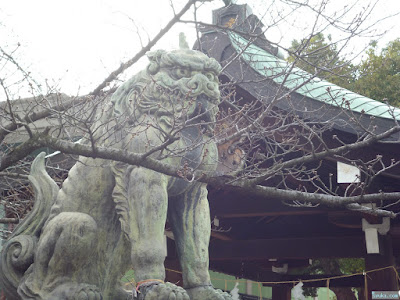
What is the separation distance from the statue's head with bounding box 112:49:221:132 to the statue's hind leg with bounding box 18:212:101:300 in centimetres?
68

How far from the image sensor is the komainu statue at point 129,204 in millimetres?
2795

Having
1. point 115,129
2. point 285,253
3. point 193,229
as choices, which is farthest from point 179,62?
point 285,253

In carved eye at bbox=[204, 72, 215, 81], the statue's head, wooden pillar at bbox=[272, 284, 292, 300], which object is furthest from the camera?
wooden pillar at bbox=[272, 284, 292, 300]

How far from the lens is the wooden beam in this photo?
7454 millimetres

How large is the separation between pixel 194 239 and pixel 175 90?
0.85 meters

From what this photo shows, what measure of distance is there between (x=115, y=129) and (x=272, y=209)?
419cm

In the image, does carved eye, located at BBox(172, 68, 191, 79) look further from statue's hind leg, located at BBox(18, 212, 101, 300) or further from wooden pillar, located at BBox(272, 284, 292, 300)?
wooden pillar, located at BBox(272, 284, 292, 300)

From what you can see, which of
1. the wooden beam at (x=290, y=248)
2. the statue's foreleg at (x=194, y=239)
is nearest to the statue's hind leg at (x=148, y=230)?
the statue's foreleg at (x=194, y=239)

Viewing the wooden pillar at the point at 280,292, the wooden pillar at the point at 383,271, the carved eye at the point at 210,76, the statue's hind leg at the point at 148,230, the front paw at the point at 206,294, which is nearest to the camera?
the statue's hind leg at the point at 148,230

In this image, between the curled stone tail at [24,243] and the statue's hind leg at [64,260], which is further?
the curled stone tail at [24,243]

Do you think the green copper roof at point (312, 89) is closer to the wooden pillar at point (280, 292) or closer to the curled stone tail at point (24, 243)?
the curled stone tail at point (24, 243)

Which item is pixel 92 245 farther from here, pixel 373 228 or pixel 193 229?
pixel 373 228

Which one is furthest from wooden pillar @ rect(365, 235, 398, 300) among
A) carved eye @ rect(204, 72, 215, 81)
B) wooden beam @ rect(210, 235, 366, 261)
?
carved eye @ rect(204, 72, 215, 81)

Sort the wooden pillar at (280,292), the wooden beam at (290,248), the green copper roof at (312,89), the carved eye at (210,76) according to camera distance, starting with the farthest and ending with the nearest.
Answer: the wooden pillar at (280,292) < the wooden beam at (290,248) < the green copper roof at (312,89) < the carved eye at (210,76)
